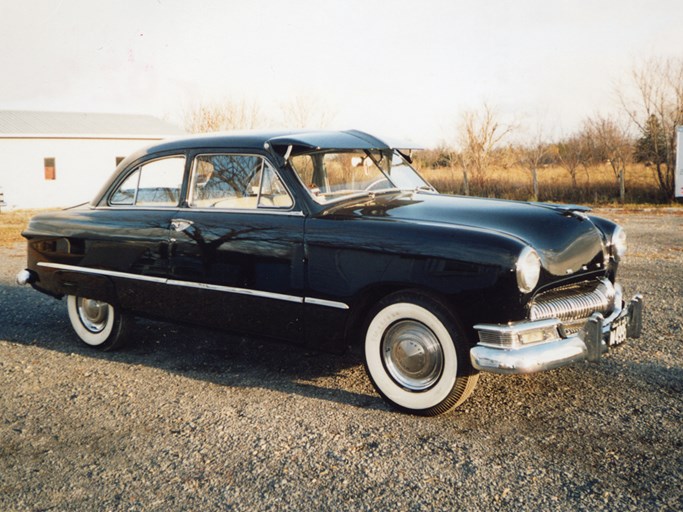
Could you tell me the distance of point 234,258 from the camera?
14.3 feet

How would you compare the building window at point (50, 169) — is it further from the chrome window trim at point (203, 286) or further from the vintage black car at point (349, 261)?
the vintage black car at point (349, 261)

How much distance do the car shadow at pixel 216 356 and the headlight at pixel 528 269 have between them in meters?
1.21

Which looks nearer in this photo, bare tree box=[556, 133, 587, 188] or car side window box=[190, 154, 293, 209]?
car side window box=[190, 154, 293, 209]

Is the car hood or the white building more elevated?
the white building

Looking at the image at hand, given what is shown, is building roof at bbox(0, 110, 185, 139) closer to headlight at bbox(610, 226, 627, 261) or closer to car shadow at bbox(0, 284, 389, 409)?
car shadow at bbox(0, 284, 389, 409)

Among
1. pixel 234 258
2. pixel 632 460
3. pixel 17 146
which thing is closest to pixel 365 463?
pixel 632 460

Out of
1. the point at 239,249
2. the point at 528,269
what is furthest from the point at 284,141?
the point at 528,269

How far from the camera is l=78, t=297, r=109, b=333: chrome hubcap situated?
213 inches

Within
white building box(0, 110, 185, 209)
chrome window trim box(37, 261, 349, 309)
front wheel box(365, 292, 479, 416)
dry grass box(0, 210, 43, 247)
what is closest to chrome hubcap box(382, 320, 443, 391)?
front wheel box(365, 292, 479, 416)

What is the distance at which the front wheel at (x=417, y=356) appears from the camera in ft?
11.8

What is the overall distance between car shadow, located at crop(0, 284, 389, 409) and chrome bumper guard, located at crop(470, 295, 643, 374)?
908 mm

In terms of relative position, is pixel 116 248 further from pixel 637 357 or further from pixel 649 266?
pixel 649 266

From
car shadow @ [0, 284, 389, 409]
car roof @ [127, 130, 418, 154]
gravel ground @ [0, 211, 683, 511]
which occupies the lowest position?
gravel ground @ [0, 211, 683, 511]

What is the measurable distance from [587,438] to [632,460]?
0.31m
